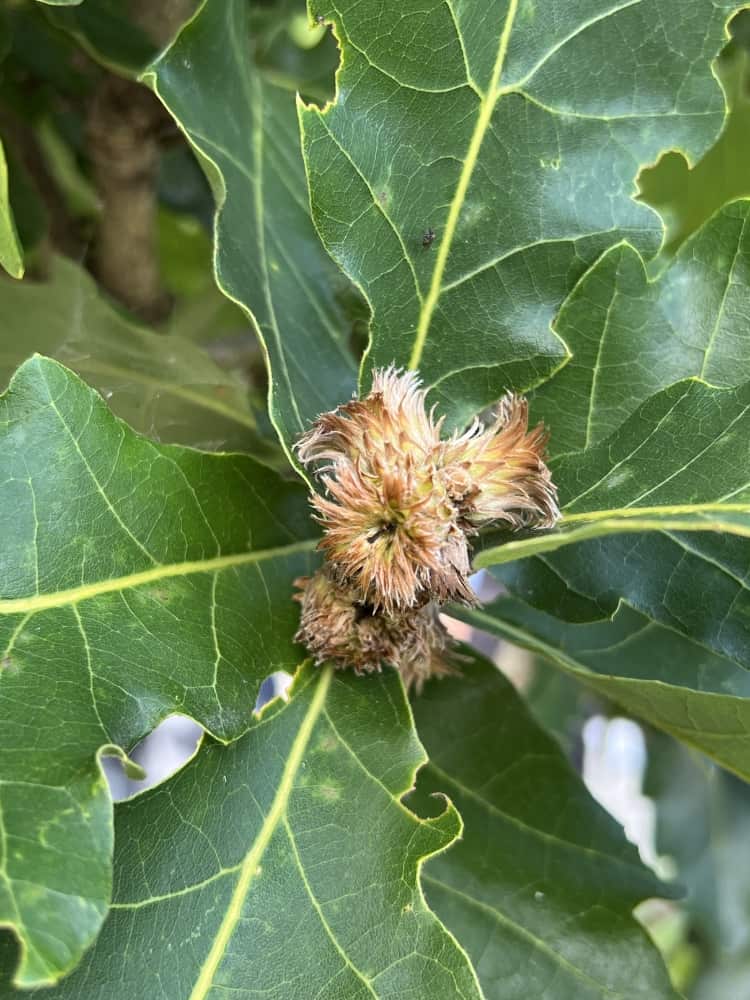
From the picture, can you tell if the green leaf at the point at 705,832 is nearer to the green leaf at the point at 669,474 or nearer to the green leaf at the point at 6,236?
the green leaf at the point at 669,474

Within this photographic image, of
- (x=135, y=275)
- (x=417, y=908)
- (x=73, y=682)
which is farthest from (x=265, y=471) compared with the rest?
(x=135, y=275)

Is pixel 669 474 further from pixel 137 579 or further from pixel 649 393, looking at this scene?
pixel 137 579

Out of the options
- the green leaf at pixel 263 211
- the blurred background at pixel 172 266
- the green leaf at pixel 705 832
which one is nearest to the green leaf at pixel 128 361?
the blurred background at pixel 172 266

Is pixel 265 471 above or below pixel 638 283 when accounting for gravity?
below

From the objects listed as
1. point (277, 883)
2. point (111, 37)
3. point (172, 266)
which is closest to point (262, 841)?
point (277, 883)

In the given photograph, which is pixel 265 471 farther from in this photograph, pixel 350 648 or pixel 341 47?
pixel 341 47

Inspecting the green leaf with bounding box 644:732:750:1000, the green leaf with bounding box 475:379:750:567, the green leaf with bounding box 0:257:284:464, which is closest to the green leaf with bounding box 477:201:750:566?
the green leaf with bounding box 475:379:750:567

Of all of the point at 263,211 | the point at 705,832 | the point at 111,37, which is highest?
the point at 111,37
